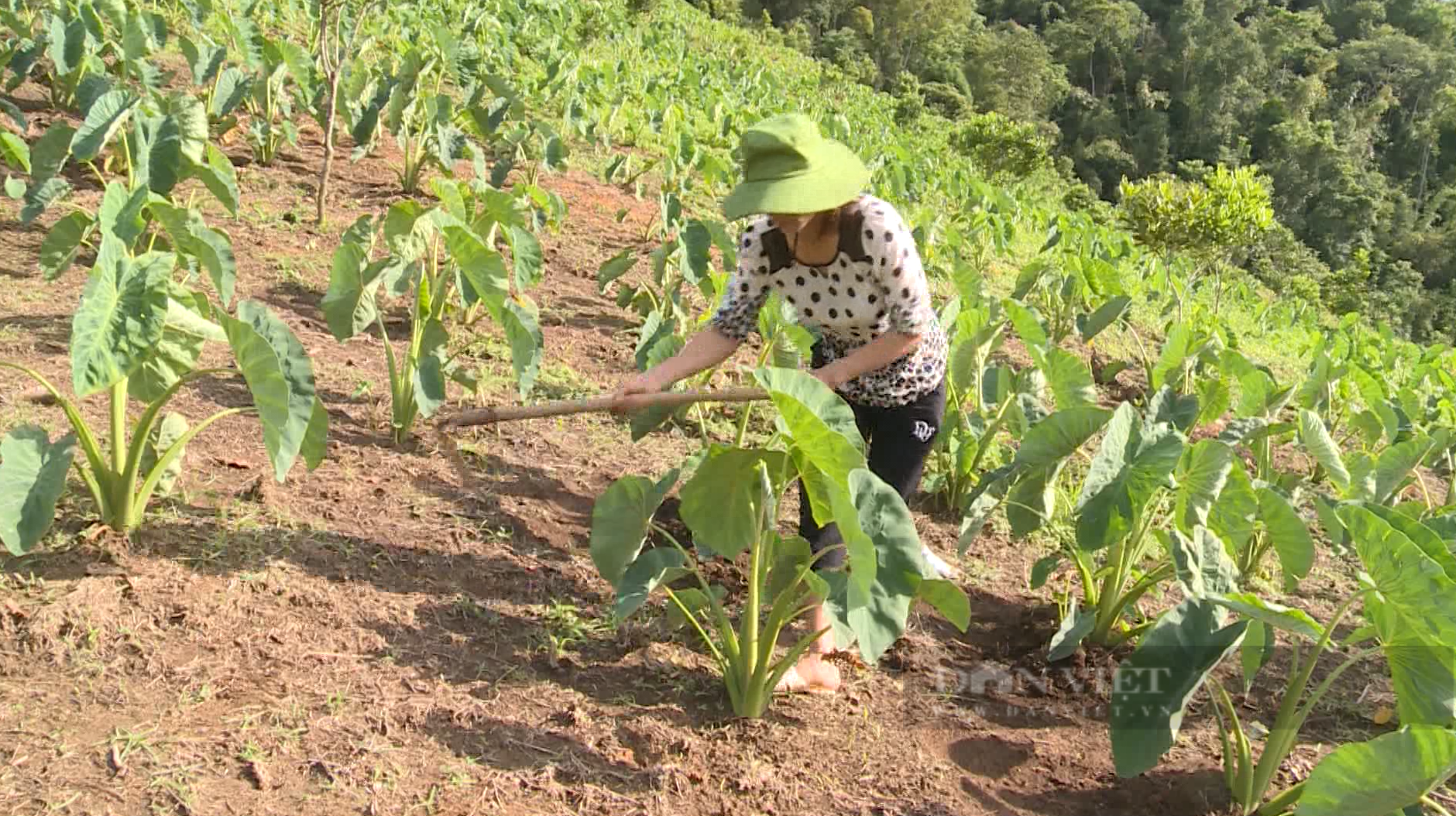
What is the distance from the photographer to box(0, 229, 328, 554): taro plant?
6.03ft

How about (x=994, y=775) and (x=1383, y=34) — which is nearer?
(x=994, y=775)

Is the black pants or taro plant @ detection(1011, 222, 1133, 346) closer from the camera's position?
the black pants

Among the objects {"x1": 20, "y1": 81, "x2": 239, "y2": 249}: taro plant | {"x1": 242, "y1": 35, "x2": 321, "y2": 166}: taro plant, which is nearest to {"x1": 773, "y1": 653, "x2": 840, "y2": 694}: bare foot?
{"x1": 20, "y1": 81, "x2": 239, "y2": 249}: taro plant

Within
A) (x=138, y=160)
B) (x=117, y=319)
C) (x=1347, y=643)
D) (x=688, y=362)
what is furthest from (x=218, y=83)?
(x=1347, y=643)

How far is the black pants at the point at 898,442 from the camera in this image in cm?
250

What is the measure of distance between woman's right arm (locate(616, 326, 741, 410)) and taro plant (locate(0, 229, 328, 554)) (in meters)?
0.63

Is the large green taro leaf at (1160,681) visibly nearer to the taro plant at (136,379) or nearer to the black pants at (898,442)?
the black pants at (898,442)

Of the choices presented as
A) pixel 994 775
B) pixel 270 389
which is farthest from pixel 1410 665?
pixel 270 389

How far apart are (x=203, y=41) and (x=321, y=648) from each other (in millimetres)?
4319

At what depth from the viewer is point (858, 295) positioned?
7.58 feet

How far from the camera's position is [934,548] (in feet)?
10.6

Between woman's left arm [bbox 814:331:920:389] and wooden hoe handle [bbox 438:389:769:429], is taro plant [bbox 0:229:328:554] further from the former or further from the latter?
woman's left arm [bbox 814:331:920:389]

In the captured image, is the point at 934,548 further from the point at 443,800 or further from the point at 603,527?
the point at 443,800

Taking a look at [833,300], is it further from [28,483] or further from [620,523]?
[28,483]
